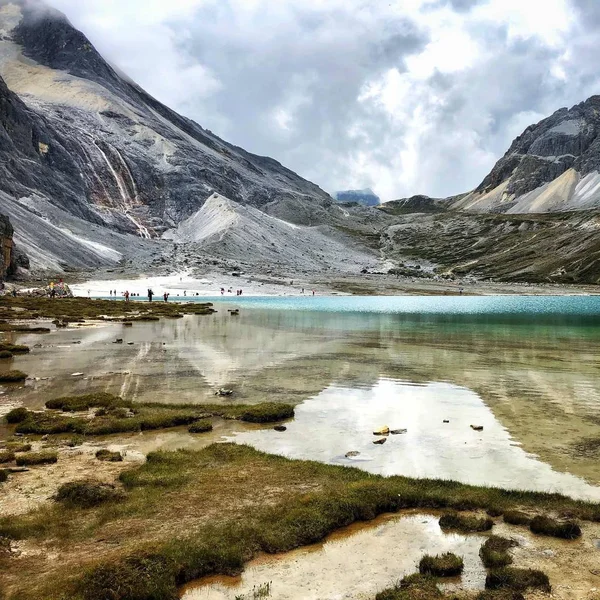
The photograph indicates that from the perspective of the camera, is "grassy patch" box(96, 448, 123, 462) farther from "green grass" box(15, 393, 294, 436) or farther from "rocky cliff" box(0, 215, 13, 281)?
"rocky cliff" box(0, 215, 13, 281)

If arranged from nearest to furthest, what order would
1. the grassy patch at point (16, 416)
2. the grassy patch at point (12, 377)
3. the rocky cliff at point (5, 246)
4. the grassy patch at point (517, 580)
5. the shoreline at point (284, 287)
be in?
the grassy patch at point (517, 580) < the grassy patch at point (16, 416) < the grassy patch at point (12, 377) < the rocky cliff at point (5, 246) < the shoreline at point (284, 287)

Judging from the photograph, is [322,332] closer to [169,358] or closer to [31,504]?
[169,358]

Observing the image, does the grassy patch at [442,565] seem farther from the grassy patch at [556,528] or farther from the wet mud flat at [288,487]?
the grassy patch at [556,528]

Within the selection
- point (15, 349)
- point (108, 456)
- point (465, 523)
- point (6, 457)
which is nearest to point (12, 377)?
point (15, 349)

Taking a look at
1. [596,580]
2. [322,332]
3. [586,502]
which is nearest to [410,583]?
[596,580]

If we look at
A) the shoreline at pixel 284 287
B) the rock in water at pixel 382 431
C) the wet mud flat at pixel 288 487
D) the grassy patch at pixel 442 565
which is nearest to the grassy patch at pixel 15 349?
the wet mud flat at pixel 288 487

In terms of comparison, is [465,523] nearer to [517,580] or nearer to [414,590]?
[517,580]
